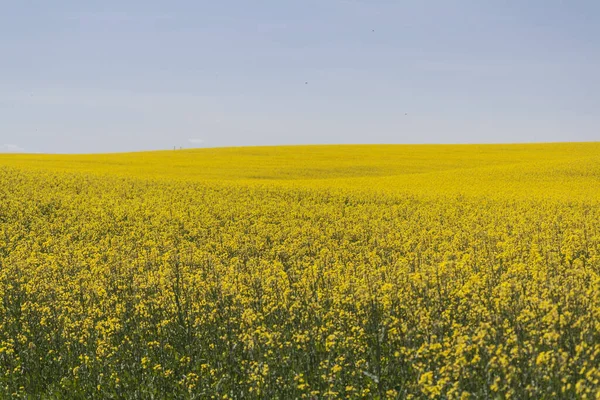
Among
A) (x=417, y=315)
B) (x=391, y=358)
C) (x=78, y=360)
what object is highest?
(x=417, y=315)

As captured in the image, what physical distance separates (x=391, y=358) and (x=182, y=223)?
39.8ft

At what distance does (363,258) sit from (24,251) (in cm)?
845

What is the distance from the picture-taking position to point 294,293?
821 centimetres

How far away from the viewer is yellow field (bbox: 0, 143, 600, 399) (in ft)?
18.2

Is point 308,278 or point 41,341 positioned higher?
point 308,278

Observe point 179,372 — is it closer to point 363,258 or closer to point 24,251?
point 363,258

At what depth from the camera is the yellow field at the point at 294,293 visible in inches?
218

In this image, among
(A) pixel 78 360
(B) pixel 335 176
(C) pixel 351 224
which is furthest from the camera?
(B) pixel 335 176

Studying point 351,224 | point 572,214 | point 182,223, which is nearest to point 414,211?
point 351,224

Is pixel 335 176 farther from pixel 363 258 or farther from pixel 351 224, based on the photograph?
pixel 363 258

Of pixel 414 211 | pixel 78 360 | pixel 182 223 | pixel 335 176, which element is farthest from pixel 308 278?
pixel 335 176

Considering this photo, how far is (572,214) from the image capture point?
18594mm

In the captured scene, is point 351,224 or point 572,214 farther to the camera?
point 572,214

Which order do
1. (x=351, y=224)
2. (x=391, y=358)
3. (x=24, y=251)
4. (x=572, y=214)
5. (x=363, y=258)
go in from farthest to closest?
(x=572, y=214) → (x=351, y=224) → (x=24, y=251) → (x=363, y=258) → (x=391, y=358)
